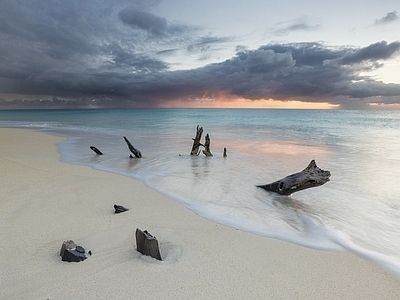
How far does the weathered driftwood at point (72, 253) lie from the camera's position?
2.84 metres

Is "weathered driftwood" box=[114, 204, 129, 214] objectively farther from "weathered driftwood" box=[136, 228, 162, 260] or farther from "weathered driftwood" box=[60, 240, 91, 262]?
"weathered driftwood" box=[136, 228, 162, 260]

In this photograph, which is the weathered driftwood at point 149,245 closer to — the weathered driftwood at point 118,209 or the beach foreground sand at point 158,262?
the beach foreground sand at point 158,262

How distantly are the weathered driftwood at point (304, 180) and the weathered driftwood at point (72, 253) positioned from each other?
15.0 feet

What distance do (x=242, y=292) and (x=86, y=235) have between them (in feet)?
7.47

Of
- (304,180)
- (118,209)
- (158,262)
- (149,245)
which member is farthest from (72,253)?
(304,180)

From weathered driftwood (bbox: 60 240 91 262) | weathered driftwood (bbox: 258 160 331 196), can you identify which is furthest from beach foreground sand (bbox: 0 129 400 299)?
weathered driftwood (bbox: 258 160 331 196)

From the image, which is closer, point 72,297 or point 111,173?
point 72,297

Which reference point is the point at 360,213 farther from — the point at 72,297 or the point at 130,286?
the point at 72,297

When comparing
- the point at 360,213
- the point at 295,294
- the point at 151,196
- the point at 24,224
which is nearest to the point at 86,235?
the point at 24,224

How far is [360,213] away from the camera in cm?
532

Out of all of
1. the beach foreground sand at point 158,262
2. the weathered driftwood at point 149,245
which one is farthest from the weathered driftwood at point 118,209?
the weathered driftwood at point 149,245

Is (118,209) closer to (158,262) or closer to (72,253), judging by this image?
(72,253)

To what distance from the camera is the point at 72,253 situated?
113 inches

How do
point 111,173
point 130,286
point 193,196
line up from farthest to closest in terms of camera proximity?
1. point 111,173
2. point 193,196
3. point 130,286
